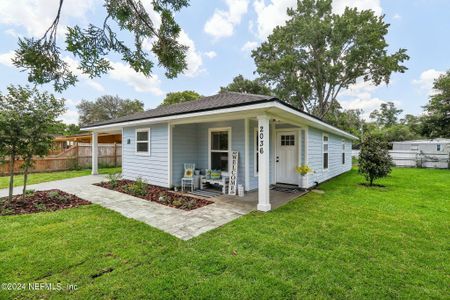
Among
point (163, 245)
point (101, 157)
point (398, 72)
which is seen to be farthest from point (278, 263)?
point (398, 72)

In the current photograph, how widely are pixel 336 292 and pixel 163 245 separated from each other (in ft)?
7.54

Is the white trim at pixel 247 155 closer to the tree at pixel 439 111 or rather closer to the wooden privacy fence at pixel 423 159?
the wooden privacy fence at pixel 423 159

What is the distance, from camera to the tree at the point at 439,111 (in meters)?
17.0

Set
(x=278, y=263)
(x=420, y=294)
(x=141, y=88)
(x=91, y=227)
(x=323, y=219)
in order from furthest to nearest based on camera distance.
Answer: (x=141, y=88), (x=323, y=219), (x=91, y=227), (x=278, y=263), (x=420, y=294)

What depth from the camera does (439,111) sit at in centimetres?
1725

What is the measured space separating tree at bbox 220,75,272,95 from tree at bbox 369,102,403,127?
37.9 metres

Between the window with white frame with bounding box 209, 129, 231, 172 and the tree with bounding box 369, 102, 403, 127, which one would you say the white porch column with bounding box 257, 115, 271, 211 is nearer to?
the window with white frame with bounding box 209, 129, 231, 172

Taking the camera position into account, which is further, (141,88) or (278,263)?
(141,88)

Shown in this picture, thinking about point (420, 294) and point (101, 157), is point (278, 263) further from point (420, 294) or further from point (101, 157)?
point (101, 157)

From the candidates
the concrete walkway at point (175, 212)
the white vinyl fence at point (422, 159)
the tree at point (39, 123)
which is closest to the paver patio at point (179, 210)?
the concrete walkway at point (175, 212)

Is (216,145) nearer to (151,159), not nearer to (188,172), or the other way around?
(188,172)

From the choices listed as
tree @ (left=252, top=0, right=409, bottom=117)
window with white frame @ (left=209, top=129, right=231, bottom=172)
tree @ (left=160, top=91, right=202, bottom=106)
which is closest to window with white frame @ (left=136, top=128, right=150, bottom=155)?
window with white frame @ (left=209, top=129, right=231, bottom=172)

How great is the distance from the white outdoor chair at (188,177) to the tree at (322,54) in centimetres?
1500

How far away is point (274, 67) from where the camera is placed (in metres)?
18.8
